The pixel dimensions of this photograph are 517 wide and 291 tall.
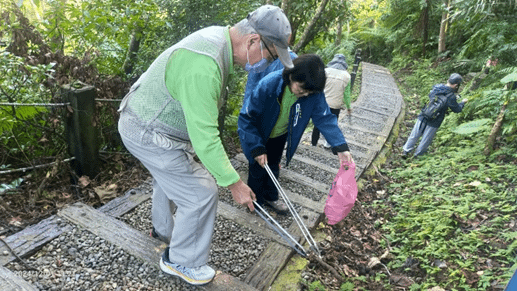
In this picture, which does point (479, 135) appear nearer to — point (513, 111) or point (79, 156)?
point (513, 111)

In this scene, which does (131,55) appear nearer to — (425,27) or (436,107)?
(436,107)

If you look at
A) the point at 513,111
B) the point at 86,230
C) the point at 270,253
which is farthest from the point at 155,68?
the point at 513,111

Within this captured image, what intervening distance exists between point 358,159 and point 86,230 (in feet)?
13.5

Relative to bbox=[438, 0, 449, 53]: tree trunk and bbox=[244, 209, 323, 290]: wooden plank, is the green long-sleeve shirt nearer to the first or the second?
bbox=[244, 209, 323, 290]: wooden plank

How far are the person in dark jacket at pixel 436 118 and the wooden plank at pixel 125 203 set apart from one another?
189 inches

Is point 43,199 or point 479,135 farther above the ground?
point 43,199

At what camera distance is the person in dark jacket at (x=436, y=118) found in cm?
550

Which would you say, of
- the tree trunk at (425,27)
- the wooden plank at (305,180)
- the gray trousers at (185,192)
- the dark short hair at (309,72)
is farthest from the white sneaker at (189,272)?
the tree trunk at (425,27)

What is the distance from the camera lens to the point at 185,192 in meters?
2.04

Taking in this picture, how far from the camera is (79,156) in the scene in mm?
3316

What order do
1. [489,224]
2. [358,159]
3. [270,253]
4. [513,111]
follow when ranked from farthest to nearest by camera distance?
1. [358,159]
2. [513,111]
3. [489,224]
4. [270,253]

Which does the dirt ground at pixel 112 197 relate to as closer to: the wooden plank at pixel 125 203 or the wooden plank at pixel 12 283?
the wooden plank at pixel 125 203

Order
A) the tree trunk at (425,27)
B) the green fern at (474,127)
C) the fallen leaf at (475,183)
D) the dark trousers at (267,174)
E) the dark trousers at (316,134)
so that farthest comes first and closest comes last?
the tree trunk at (425,27) → the dark trousers at (316,134) → the green fern at (474,127) → the fallen leaf at (475,183) → the dark trousers at (267,174)

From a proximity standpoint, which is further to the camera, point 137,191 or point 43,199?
point 137,191
